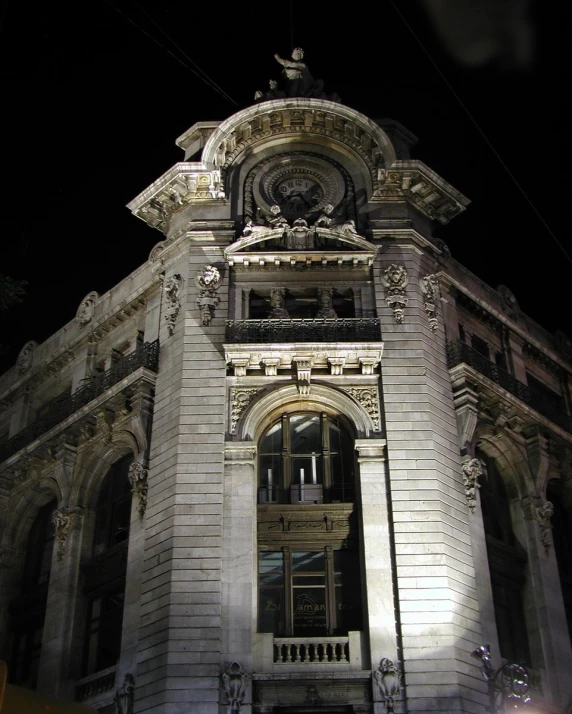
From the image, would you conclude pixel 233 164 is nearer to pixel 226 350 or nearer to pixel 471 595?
pixel 226 350

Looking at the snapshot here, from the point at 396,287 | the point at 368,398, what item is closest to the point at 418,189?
the point at 396,287

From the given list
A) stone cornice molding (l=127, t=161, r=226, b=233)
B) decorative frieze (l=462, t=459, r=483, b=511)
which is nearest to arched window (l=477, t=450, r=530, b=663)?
decorative frieze (l=462, t=459, r=483, b=511)

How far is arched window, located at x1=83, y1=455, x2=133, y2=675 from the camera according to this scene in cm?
2880

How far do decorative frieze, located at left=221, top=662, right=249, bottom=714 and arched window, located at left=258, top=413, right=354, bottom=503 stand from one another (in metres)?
5.35

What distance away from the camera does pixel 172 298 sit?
103 feet

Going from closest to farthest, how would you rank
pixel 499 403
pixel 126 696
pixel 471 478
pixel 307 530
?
1. pixel 126 696
2. pixel 307 530
3. pixel 471 478
4. pixel 499 403

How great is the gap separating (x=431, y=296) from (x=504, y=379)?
13.7 feet

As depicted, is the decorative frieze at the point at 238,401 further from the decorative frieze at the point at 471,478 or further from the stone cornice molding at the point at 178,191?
the stone cornice molding at the point at 178,191

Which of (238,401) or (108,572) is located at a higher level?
(238,401)

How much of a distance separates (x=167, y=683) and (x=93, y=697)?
4.71m

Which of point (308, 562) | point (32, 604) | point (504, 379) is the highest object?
point (504, 379)

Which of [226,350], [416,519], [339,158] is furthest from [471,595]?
[339,158]

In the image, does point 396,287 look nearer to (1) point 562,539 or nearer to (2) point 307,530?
(2) point 307,530

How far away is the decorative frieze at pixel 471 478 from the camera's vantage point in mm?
27828
